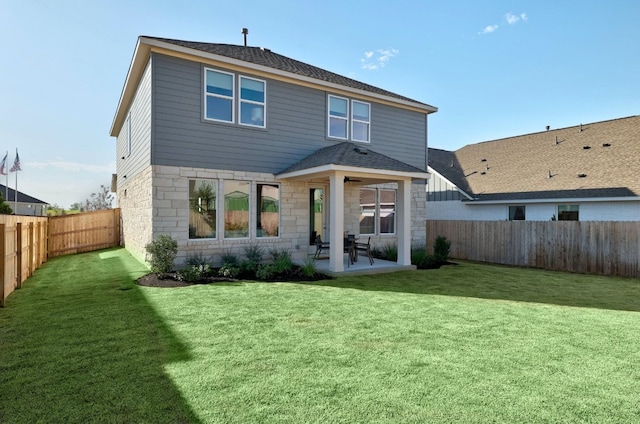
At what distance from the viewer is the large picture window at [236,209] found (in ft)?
33.4

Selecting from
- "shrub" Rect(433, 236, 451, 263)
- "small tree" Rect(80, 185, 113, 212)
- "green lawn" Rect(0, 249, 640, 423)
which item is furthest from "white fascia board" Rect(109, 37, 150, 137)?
"small tree" Rect(80, 185, 113, 212)

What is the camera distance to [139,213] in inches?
436

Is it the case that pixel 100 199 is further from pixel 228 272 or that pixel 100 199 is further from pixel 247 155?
pixel 228 272

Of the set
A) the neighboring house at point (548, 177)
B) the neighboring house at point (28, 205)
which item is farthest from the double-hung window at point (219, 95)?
the neighboring house at point (28, 205)

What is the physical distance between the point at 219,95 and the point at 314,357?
8.42m

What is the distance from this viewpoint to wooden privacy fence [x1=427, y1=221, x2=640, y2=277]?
10781 mm

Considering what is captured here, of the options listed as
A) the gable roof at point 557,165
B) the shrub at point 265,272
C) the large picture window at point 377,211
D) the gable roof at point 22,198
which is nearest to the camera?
the shrub at point 265,272

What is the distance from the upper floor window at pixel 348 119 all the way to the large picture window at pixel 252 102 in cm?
257

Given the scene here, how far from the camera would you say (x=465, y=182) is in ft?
66.3

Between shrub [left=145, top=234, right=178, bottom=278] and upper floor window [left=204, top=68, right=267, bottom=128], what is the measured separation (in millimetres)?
3742

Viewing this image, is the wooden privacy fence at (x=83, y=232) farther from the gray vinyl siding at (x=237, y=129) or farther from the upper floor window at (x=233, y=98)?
the upper floor window at (x=233, y=98)

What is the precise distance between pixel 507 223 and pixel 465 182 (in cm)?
714

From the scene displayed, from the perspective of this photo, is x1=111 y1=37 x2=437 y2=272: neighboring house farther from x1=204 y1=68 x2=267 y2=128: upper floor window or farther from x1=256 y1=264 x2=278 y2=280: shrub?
x1=256 y1=264 x2=278 y2=280: shrub

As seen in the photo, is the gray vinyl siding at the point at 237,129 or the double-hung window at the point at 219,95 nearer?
the gray vinyl siding at the point at 237,129
